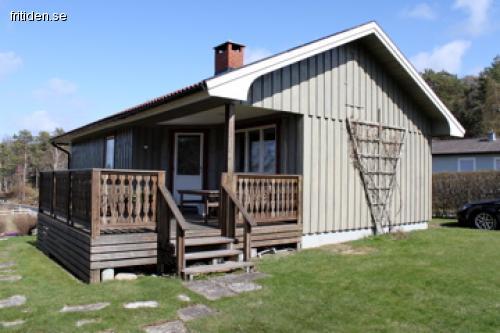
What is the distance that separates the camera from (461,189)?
635 inches

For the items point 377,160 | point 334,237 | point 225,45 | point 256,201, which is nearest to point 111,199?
point 256,201

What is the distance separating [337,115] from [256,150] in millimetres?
2110

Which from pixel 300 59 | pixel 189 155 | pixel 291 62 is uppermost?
pixel 300 59

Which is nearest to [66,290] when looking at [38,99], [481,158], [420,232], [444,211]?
[420,232]

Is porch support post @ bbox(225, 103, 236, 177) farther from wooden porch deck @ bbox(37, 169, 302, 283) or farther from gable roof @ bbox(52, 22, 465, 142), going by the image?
gable roof @ bbox(52, 22, 465, 142)

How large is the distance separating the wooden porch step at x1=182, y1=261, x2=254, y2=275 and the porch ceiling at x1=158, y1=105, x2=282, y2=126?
303 cm

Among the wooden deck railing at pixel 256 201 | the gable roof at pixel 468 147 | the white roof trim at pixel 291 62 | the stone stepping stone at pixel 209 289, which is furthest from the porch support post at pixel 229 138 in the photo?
the gable roof at pixel 468 147

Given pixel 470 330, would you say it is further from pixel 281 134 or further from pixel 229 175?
pixel 281 134

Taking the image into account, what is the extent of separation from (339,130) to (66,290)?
616 centimetres

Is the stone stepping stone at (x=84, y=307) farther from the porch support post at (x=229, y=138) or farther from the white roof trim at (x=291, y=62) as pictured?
the white roof trim at (x=291, y=62)

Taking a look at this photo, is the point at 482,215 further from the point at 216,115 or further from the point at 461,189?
the point at 216,115

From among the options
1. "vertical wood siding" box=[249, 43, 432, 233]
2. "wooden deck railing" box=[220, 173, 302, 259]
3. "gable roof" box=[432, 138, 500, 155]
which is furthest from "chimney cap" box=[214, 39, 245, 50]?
"gable roof" box=[432, 138, 500, 155]

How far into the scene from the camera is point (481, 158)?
2447 centimetres

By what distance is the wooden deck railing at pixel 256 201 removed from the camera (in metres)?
6.85
